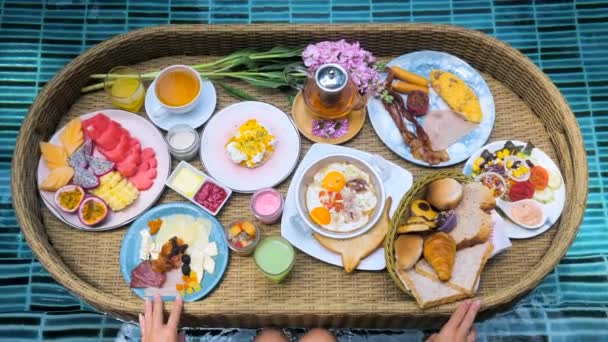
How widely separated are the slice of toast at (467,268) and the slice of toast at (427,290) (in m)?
0.01

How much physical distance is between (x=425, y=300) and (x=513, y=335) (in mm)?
636

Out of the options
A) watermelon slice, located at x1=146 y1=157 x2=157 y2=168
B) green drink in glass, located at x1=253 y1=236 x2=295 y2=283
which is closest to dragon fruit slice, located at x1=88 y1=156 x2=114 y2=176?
watermelon slice, located at x1=146 y1=157 x2=157 y2=168

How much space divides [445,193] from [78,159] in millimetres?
1094

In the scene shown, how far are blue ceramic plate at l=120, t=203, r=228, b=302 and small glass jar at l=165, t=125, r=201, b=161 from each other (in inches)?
6.1

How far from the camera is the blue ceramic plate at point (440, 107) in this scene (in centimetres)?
166

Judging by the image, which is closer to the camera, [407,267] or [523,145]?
[407,267]

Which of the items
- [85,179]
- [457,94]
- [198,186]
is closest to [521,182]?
[457,94]

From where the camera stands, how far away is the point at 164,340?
4.80 feet

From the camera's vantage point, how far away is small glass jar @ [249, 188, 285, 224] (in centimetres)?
156

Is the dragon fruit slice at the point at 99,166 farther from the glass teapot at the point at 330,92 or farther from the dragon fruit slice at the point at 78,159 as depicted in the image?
the glass teapot at the point at 330,92

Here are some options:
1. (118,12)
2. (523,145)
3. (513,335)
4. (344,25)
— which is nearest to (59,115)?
(118,12)

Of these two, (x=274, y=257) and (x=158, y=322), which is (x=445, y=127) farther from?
(x=158, y=322)

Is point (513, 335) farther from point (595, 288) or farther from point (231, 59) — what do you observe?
point (231, 59)

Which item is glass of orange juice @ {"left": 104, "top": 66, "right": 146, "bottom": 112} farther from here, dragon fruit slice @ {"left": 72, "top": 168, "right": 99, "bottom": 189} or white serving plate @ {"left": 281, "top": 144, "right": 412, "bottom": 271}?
white serving plate @ {"left": 281, "top": 144, "right": 412, "bottom": 271}
